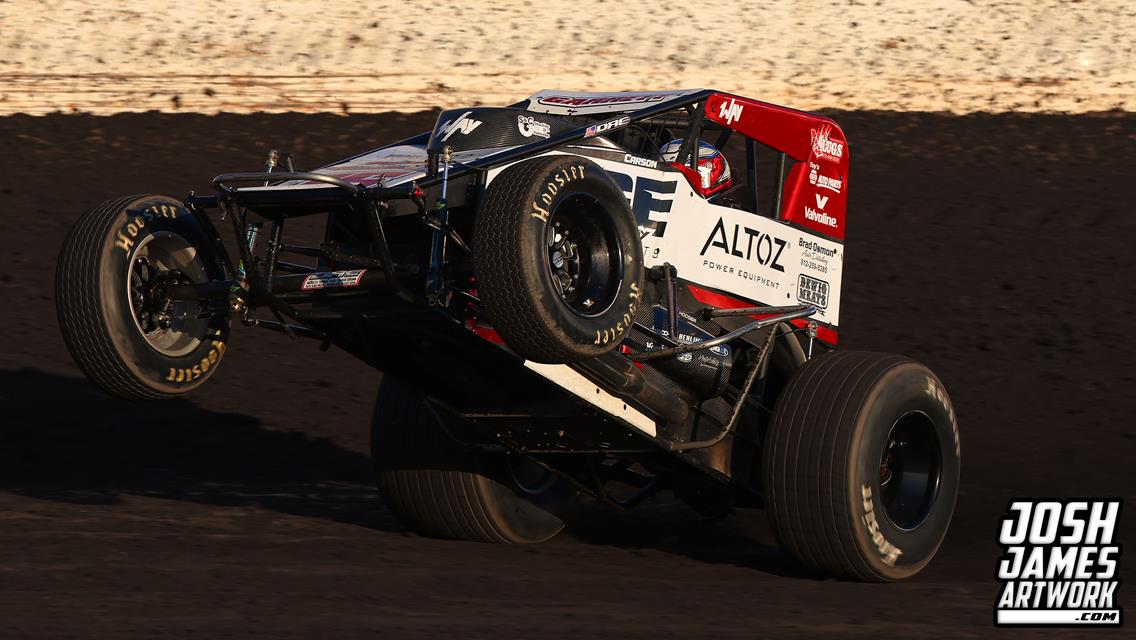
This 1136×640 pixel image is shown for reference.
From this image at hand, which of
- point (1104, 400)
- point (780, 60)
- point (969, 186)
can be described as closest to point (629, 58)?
point (780, 60)

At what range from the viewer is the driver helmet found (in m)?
7.68

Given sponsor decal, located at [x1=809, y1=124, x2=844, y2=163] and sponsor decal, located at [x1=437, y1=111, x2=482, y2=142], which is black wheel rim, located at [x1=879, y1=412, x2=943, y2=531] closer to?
sponsor decal, located at [x1=809, y1=124, x2=844, y2=163]

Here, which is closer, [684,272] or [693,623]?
[693,623]

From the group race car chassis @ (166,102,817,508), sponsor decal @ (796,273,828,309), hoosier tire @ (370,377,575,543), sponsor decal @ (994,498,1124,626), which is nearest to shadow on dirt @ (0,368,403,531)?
hoosier tire @ (370,377,575,543)

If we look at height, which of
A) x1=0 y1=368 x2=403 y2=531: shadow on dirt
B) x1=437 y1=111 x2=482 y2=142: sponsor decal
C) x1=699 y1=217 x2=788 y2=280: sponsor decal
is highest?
x1=437 y1=111 x2=482 y2=142: sponsor decal

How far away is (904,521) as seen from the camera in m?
7.93

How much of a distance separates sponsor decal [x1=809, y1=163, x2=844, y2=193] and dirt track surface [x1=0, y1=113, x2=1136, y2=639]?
6.41ft

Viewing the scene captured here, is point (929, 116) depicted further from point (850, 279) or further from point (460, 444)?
point (460, 444)

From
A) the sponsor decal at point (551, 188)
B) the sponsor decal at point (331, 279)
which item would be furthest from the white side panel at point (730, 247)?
the sponsor decal at point (331, 279)

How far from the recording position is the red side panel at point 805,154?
312 inches

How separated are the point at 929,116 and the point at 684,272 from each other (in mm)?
11053

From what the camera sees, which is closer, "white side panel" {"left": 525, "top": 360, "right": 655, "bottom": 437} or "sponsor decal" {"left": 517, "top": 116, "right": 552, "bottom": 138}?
"white side panel" {"left": 525, "top": 360, "right": 655, "bottom": 437}

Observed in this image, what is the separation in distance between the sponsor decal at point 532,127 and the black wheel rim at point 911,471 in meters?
2.30

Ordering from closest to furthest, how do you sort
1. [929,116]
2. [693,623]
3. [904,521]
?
1. [693,623]
2. [904,521]
3. [929,116]
